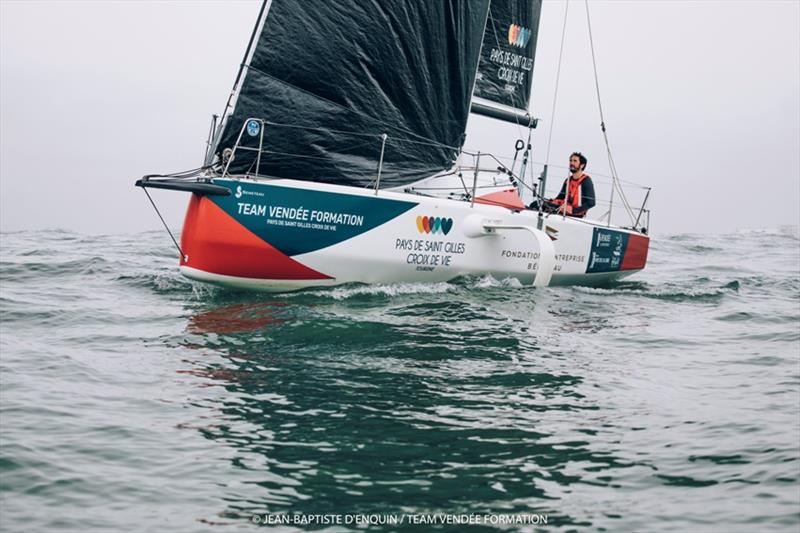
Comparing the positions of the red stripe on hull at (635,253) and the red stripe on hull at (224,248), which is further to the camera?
the red stripe on hull at (635,253)

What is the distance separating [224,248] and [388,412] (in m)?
3.78

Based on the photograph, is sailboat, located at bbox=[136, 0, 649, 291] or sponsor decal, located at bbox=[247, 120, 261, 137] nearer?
sailboat, located at bbox=[136, 0, 649, 291]

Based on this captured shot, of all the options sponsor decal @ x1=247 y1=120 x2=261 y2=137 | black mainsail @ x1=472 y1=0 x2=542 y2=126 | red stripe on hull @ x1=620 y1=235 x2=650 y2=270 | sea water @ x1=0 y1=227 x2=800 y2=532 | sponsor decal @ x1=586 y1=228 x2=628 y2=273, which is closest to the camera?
sea water @ x1=0 y1=227 x2=800 y2=532

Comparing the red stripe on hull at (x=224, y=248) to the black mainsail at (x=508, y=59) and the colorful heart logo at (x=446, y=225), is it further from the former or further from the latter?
the black mainsail at (x=508, y=59)

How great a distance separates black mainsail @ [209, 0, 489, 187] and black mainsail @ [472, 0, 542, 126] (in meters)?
2.23

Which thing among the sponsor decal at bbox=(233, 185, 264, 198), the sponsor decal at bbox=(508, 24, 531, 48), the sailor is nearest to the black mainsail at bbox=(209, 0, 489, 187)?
the sponsor decal at bbox=(233, 185, 264, 198)

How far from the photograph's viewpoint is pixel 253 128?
8.91 meters

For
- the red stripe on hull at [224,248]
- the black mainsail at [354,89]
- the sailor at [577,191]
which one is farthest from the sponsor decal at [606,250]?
the red stripe on hull at [224,248]

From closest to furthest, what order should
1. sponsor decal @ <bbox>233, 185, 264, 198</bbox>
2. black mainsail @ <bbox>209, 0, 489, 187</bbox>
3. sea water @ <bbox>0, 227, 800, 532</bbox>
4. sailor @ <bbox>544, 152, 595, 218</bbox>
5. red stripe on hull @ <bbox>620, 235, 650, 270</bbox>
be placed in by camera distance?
sea water @ <bbox>0, 227, 800, 532</bbox>, sponsor decal @ <bbox>233, 185, 264, 198</bbox>, black mainsail @ <bbox>209, 0, 489, 187</bbox>, sailor @ <bbox>544, 152, 595, 218</bbox>, red stripe on hull @ <bbox>620, 235, 650, 270</bbox>

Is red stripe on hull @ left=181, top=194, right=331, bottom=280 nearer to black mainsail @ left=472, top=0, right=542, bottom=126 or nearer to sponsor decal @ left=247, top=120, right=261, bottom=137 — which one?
sponsor decal @ left=247, top=120, right=261, bottom=137

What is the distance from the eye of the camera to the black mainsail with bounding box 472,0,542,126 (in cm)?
1319

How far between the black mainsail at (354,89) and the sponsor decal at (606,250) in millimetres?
2524

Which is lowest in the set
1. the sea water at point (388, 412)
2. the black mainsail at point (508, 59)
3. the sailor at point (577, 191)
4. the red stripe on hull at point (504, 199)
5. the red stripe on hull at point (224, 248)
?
the sea water at point (388, 412)

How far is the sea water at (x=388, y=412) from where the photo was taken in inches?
155
